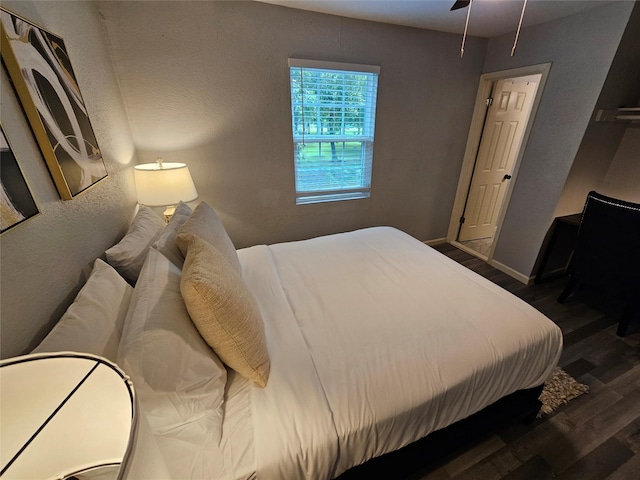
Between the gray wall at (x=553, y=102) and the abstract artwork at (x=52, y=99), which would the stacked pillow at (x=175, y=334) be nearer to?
the abstract artwork at (x=52, y=99)

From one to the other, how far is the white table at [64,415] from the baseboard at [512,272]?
131 inches

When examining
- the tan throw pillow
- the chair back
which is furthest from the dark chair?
the tan throw pillow

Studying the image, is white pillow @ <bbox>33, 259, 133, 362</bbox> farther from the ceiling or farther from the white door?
the white door

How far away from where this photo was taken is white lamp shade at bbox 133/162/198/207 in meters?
1.76

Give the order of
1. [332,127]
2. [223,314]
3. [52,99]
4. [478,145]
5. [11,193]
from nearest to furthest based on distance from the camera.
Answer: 1. [11,193]
2. [223,314]
3. [52,99]
4. [332,127]
5. [478,145]

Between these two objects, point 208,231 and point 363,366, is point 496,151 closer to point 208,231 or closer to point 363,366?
point 363,366

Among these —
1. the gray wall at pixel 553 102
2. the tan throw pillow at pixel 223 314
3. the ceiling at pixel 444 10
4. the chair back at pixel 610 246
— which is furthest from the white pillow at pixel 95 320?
the gray wall at pixel 553 102

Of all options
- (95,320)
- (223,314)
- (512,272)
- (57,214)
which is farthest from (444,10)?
(95,320)

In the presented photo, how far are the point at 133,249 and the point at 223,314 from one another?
73 cm

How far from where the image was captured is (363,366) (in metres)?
1.03

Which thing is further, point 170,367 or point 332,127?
point 332,127

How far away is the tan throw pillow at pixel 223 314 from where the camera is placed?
84 cm

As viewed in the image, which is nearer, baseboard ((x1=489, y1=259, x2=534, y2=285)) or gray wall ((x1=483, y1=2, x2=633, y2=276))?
gray wall ((x1=483, y1=2, x2=633, y2=276))

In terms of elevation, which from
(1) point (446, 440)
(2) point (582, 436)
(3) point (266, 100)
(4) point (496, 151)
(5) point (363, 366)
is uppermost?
(3) point (266, 100)
